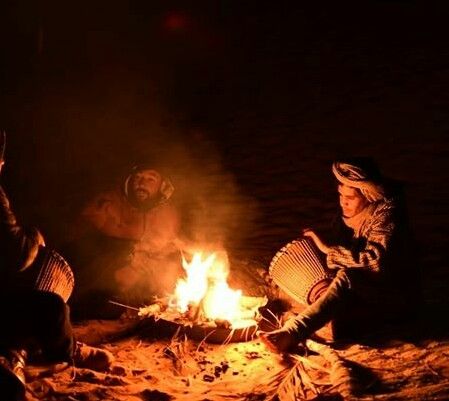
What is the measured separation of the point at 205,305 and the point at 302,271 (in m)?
0.97

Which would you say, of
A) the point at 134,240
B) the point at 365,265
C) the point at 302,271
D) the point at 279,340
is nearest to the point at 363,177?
the point at 365,265

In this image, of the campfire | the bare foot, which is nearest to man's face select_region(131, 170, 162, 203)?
the campfire

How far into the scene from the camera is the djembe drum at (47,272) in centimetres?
477

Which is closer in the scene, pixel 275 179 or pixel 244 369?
pixel 244 369

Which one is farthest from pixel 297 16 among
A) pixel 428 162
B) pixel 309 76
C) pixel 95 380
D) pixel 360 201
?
pixel 95 380

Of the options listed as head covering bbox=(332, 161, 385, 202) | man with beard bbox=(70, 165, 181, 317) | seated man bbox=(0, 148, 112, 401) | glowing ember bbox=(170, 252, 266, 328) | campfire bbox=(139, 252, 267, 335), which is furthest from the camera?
man with beard bbox=(70, 165, 181, 317)

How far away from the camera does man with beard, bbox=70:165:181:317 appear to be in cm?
627

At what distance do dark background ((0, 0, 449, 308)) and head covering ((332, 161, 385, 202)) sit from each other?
1564 millimetres

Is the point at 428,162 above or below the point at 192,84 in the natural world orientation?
below

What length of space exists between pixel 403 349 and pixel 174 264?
2593 millimetres

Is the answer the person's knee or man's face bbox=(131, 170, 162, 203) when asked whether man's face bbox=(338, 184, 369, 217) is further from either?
the person's knee

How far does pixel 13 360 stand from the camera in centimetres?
432

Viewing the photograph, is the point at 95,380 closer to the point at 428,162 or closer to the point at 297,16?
the point at 428,162

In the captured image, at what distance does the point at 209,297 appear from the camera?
18.4 feet
